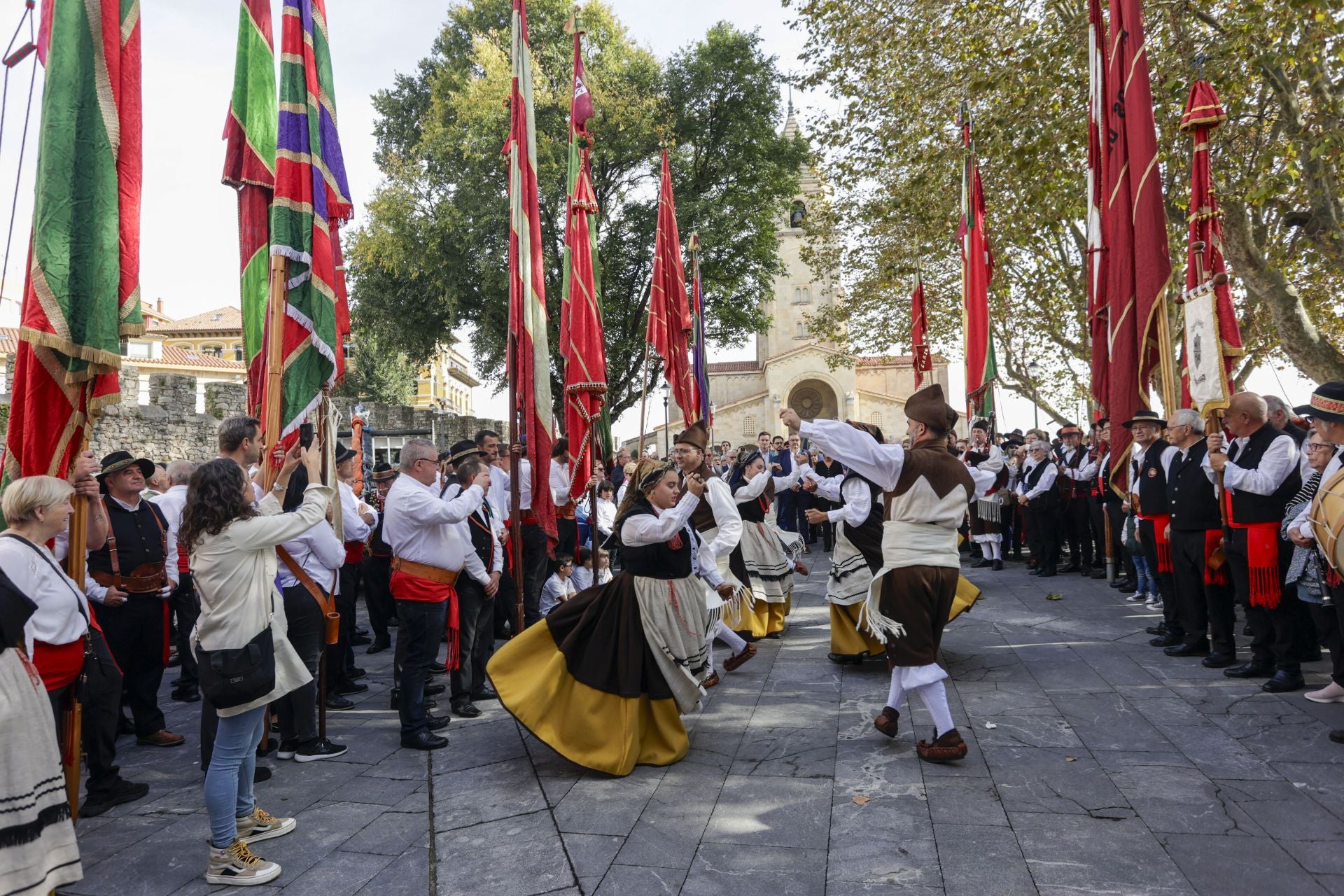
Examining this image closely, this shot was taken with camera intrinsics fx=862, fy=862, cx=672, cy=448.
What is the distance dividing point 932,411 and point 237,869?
3.97 meters

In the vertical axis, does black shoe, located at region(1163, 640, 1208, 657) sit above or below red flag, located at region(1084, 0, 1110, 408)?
below

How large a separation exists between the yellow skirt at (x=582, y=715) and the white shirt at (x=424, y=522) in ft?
2.56

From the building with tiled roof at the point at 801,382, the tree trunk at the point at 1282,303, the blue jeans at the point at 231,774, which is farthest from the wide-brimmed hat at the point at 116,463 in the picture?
the building with tiled roof at the point at 801,382

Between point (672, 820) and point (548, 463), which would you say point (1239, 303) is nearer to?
point (548, 463)

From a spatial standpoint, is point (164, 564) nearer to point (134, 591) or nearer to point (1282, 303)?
point (134, 591)

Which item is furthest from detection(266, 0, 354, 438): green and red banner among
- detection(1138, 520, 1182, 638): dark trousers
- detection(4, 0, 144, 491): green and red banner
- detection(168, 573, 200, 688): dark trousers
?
detection(1138, 520, 1182, 638): dark trousers

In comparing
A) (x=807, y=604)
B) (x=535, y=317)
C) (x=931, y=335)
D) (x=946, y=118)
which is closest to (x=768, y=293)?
(x=931, y=335)

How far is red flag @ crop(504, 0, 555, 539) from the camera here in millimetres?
6586

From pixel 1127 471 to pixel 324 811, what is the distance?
5.99 meters

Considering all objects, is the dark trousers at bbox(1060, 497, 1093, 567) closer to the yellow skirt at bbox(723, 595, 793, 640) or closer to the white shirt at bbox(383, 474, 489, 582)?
the yellow skirt at bbox(723, 595, 793, 640)

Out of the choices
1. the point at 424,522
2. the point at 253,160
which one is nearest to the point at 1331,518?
the point at 424,522

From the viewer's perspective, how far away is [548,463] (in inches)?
261

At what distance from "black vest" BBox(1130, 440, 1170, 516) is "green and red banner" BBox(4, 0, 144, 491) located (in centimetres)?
750

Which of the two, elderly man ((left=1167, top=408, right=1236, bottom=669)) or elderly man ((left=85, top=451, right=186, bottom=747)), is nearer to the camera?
elderly man ((left=85, top=451, right=186, bottom=747))
